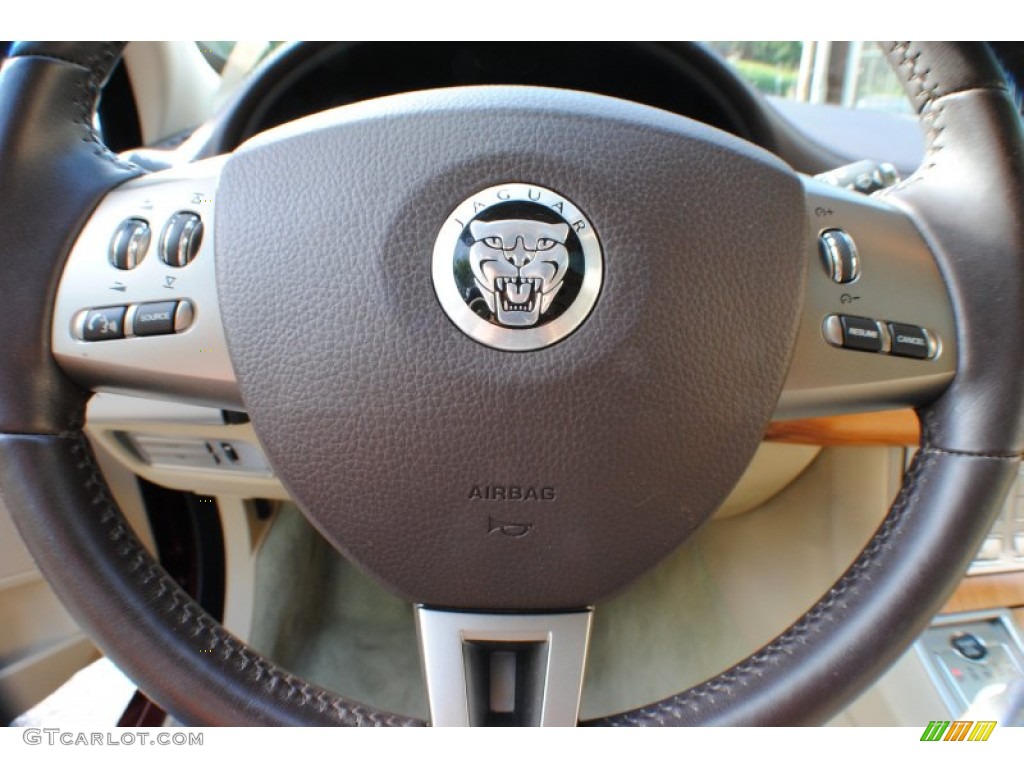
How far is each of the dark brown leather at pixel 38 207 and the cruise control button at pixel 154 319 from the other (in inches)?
2.5

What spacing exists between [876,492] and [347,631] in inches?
35.1

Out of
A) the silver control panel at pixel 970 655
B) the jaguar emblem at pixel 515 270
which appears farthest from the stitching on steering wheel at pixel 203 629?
the silver control panel at pixel 970 655

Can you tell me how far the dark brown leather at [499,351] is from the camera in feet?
1.69

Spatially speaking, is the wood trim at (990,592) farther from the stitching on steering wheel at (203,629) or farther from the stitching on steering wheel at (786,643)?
the stitching on steering wheel at (203,629)

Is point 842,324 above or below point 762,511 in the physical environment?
above

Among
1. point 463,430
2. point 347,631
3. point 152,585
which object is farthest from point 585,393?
point 347,631

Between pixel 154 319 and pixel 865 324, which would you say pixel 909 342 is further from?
pixel 154 319

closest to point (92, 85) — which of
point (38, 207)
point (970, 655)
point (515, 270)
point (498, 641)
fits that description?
point (38, 207)

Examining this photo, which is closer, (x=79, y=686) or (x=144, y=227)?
(x=144, y=227)
